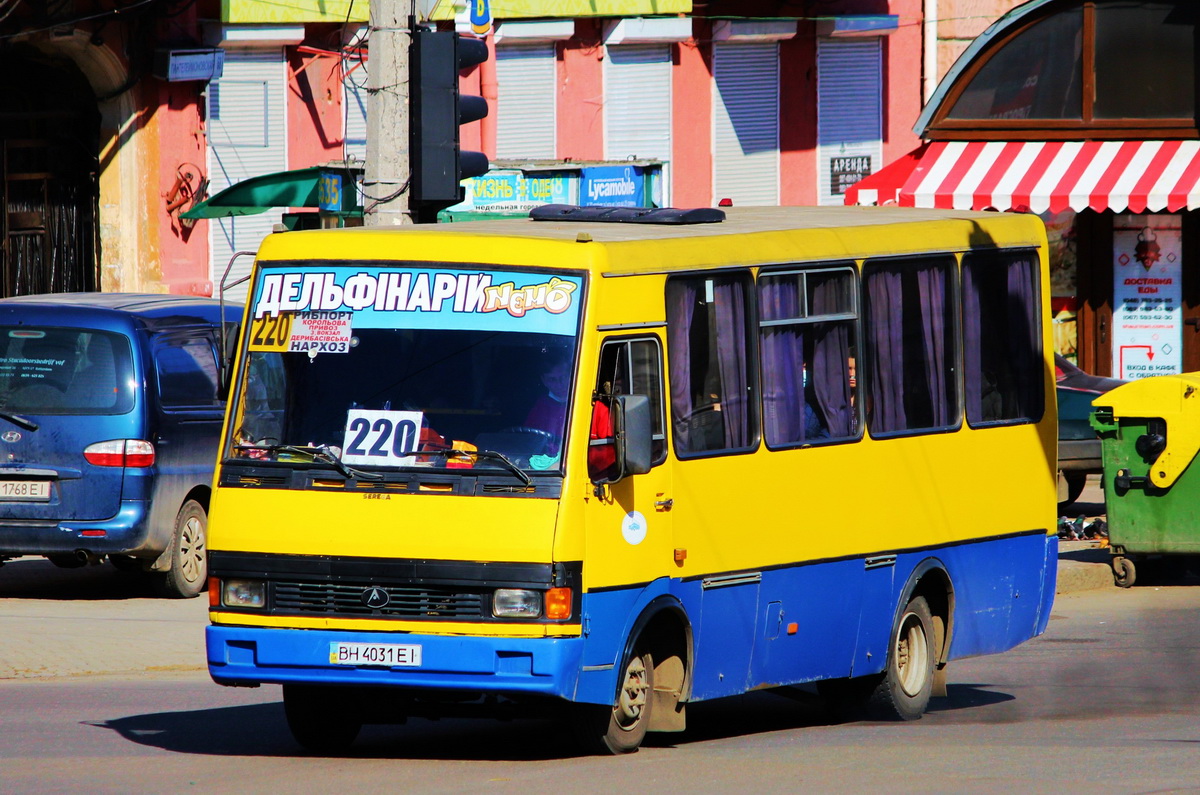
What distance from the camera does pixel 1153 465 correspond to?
1712 cm

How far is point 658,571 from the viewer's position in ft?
31.1

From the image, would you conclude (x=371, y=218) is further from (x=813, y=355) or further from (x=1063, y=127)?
(x=1063, y=127)

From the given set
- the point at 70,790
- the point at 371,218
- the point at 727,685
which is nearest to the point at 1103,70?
the point at 371,218

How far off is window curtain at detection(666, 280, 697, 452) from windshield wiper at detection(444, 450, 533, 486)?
976 mm

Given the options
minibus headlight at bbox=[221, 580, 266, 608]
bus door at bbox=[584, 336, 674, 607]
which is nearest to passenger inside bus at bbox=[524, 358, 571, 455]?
bus door at bbox=[584, 336, 674, 607]

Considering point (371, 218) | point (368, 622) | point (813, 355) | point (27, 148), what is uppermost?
point (27, 148)

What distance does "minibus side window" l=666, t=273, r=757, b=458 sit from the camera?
9766 mm

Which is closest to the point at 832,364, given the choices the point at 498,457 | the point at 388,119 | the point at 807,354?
the point at 807,354

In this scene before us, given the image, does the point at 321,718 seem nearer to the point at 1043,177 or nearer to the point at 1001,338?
the point at 1001,338

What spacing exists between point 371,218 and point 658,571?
4.51 meters

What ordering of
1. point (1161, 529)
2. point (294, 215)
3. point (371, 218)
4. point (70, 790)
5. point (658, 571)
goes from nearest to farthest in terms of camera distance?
point (70, 790) < point (658, 571) < point (371, 218) < point (1161, 529) < point (294, 215)

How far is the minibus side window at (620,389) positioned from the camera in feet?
30.1

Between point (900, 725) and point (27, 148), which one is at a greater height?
point (27, 148)

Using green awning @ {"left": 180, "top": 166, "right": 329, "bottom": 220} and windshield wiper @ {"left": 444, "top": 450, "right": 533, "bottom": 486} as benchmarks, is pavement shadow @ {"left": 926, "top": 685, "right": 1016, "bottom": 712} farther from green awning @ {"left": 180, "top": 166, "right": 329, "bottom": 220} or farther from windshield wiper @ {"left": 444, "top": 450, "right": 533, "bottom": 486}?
green awning @ {"left": 180, "top": 166, "right": 329, "bottom": 220}
